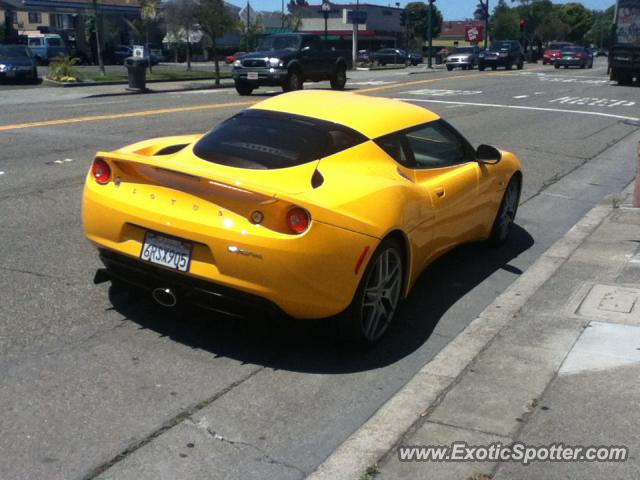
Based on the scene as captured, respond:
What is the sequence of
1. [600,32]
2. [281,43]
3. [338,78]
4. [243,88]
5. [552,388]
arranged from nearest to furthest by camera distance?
[552,388], [243,88], [281,43], [338,78], [600,32]

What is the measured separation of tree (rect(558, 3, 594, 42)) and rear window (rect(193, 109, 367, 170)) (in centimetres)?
14875

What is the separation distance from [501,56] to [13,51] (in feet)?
98.8

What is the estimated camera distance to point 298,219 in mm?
4371

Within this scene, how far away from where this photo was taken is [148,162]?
4816 millimetres

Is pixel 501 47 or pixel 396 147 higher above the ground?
pixel 396 147

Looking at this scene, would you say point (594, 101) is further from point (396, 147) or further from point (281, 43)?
point (396, 147)

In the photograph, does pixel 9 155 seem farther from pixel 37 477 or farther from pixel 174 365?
pixel 37 477

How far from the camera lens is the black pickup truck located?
24.9 meters

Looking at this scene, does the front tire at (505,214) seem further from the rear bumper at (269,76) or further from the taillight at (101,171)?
the rear bumper at (269,76)

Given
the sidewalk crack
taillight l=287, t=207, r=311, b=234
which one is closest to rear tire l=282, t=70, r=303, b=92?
taillight l=287, t=207, r=311, b=234

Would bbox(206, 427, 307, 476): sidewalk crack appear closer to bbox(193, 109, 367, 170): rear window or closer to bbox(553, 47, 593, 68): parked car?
bbox(193, 109, 367, 170): rear window

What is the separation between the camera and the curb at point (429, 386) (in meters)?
3.64

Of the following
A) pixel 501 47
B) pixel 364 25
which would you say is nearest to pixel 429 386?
pixel 501 47

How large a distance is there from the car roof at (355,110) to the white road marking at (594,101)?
19630 millimetres
